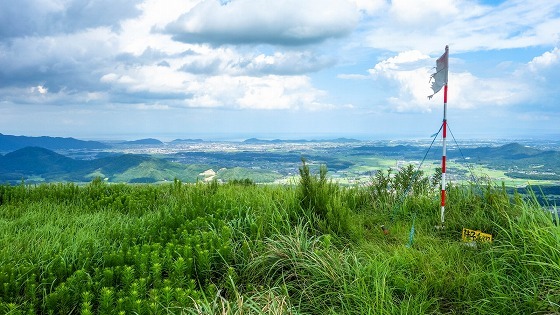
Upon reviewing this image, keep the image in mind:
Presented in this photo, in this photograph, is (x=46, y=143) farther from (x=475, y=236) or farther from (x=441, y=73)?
(x=475, y=236)

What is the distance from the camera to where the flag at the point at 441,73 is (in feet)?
21.1

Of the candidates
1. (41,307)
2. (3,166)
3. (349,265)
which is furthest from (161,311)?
(3,166)

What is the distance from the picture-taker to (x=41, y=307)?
3.83 meters

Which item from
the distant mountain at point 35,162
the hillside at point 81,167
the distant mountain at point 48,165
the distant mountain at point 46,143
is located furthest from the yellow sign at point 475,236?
the distant mountain at point 46,143

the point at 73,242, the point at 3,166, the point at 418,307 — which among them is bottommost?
the point at 3,166

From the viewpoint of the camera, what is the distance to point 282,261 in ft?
15.3

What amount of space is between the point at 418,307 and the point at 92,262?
3294 mm

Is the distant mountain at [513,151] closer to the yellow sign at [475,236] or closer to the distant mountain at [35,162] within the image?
the yellow sign at [475,236]

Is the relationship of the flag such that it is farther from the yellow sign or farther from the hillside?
the hillside

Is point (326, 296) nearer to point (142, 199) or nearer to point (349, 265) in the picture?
point (349, 265)

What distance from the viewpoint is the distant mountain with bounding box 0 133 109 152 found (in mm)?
136875

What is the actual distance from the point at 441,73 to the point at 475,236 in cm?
248

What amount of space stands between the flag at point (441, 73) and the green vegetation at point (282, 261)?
183 centimetres

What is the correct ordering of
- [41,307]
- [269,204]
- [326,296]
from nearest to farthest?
[41,307], [326,296], [269,204]
